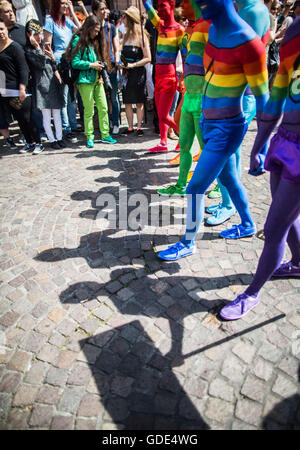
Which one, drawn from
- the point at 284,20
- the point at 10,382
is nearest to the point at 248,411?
the point at 10,382

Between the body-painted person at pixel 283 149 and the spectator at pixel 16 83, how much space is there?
5115mm

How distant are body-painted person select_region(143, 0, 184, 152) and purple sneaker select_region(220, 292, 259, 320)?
3.49m

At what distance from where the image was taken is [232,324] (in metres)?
2.18

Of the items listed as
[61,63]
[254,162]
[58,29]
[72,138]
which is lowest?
[72,138]

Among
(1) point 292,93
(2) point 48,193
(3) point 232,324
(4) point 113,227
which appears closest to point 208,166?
(1) point 292,93

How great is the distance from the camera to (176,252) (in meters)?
2.85

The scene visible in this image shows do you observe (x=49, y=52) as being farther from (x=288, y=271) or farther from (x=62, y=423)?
(x=62, y=423)

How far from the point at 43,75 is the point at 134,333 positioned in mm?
5296

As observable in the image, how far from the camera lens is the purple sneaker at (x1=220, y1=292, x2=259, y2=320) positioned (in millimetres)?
Result: 2193

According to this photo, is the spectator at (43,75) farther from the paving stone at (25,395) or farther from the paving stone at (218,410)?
the paving stone at (218,410)

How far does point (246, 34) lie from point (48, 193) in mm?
3355

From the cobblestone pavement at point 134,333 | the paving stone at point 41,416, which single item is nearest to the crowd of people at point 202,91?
the cobblestone pavement at point 134,333

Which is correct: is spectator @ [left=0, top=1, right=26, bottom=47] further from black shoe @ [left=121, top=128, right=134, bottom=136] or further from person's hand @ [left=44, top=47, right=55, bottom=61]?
black shoe @ [left=121, top=128, right=134, bottom=136]

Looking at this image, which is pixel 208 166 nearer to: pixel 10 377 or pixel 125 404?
pixel 125 404
